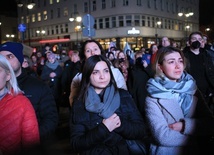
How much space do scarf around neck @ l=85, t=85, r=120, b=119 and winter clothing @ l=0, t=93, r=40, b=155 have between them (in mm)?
571

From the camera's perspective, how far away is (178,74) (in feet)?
11.2

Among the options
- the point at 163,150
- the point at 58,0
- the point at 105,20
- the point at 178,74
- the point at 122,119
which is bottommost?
the point at 163,150

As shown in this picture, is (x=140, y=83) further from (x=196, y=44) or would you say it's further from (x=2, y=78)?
(x=2, y=78)

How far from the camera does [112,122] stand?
2.99 meters

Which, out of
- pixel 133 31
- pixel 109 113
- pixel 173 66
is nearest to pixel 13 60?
pixel 109 113

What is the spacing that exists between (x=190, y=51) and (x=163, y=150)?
344 centimetres

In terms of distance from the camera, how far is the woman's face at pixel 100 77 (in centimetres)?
329

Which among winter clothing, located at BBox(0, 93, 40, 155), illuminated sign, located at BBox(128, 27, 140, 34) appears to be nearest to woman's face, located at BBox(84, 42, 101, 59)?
winter clothing, located at BBox(0, 93, 40, 155)

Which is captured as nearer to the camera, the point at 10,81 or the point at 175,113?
the point at 10,81

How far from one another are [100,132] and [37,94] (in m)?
1.01

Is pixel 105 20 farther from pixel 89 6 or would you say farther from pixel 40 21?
pixel 40 21

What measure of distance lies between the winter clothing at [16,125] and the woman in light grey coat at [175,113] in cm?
122

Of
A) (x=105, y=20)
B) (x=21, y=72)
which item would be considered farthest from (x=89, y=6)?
(x=21, y=72)

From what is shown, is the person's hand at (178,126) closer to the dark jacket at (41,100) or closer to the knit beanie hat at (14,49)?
the dark jacket at (41,100)
